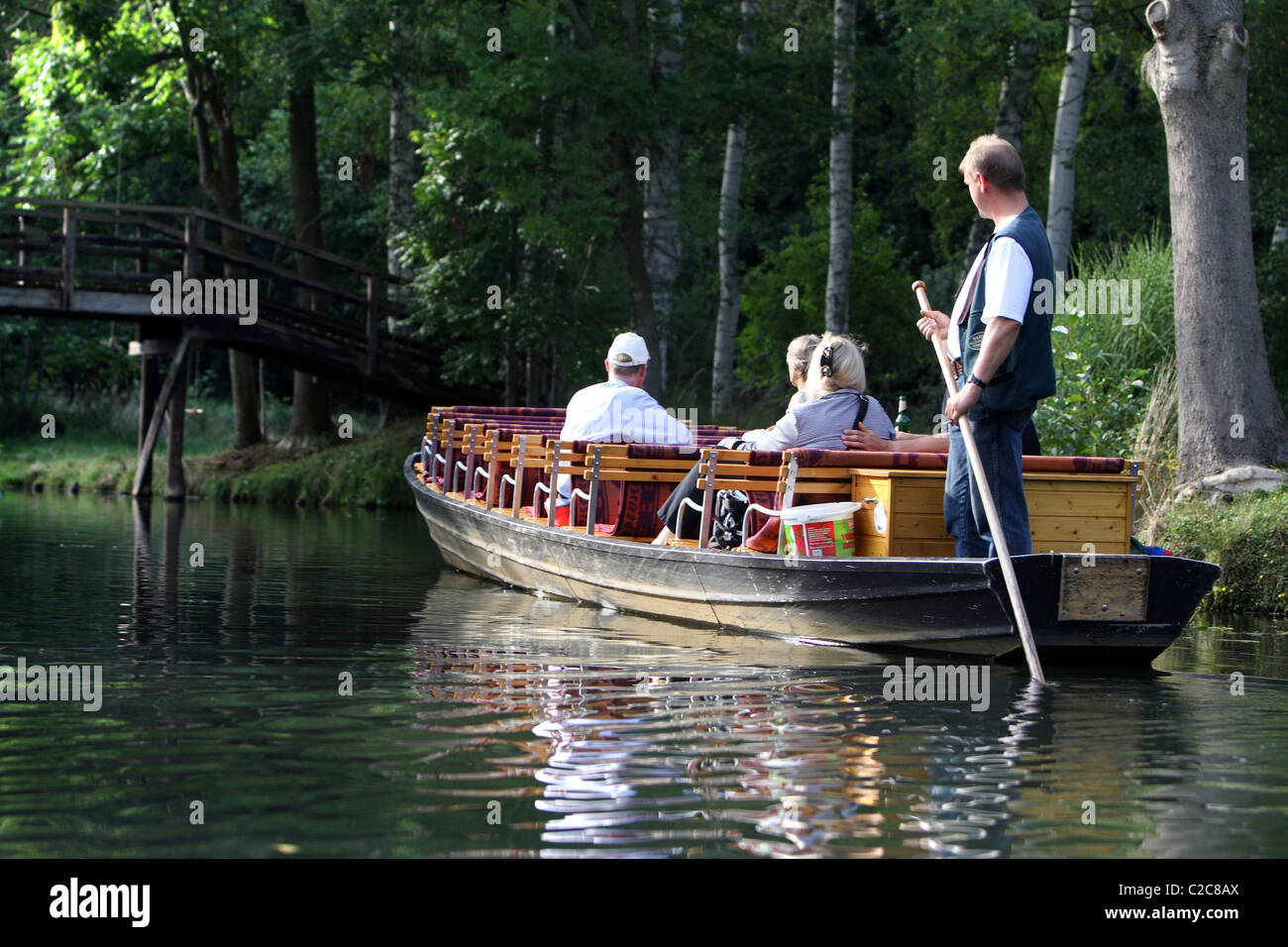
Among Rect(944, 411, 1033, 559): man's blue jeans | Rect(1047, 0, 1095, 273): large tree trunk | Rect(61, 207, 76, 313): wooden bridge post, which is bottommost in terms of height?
Rect(944, 411, 1033, 559): man's blue jeans

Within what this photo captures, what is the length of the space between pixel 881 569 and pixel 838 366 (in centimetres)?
134

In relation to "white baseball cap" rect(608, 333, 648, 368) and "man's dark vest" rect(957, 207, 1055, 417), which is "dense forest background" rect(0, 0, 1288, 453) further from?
"man's dark vest" rect(957, 207, 1055, 417)

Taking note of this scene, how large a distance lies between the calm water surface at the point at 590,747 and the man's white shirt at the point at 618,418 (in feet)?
4.55

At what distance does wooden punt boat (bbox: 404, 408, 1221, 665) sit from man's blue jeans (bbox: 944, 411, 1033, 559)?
0.53ft

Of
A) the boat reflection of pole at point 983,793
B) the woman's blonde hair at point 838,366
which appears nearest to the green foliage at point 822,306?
the woman's blonde hair at point 838,366

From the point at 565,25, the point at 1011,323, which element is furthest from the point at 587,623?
the point at 565,25

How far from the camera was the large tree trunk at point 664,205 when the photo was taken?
20906mm

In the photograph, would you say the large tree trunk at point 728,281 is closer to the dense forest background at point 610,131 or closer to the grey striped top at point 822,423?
the dense forest background at point 610,131

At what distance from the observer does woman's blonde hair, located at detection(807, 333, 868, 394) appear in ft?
28.9

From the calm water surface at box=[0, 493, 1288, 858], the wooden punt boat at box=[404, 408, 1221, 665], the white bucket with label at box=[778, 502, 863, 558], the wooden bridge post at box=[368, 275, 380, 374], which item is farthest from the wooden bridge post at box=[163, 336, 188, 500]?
the white bucket with label at box=[778, 502, 863, 558]

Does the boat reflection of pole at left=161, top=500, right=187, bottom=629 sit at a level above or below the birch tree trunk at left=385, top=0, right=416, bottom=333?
below

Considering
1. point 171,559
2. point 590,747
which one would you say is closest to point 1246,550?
point 590,747

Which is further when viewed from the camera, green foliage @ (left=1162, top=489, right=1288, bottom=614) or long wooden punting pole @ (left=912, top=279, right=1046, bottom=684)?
green foliage @ (left=1162, top=489, right=1288, bottom=614)

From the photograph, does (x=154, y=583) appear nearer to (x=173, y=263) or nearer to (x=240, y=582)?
(x=240, y=582)
